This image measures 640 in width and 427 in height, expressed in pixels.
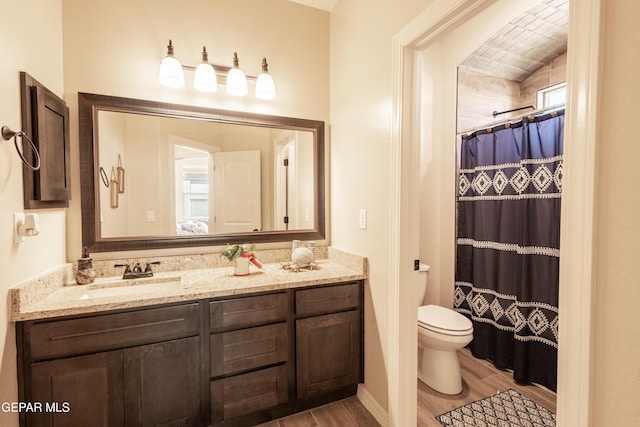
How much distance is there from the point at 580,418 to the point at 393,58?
1656 mm

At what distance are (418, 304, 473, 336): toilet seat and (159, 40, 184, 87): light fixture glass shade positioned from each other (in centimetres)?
226

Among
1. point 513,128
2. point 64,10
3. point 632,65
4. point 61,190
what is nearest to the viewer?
point 632,65

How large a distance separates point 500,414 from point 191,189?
2409 mm

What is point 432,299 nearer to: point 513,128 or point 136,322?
point 513,128

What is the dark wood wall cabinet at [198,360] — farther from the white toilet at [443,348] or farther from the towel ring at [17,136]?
the towel ring at [17,136]

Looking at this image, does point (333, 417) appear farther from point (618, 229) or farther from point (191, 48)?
point (191, 48)

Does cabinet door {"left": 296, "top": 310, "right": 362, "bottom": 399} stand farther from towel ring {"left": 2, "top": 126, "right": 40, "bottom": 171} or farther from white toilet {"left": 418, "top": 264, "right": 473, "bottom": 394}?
towel ring {"left": 2, "top": 126, "right": 40, "bottom": 171}

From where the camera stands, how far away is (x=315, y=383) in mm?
1765

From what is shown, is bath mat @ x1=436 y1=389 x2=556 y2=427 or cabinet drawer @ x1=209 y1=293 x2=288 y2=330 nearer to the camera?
cabinet drawer @ x1=209 y1=293 x2=288 y2=330

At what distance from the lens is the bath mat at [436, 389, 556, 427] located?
169 cm

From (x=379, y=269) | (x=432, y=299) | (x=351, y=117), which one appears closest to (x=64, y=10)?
(x=351, y=117)

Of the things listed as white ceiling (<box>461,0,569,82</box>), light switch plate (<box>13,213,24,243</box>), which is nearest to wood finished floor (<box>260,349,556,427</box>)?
light switch plate (<box>13,213,24,243</box>)

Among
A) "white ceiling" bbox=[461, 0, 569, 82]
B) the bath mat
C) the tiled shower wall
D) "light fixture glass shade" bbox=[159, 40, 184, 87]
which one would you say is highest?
"white ceiling" bbox=[461, 0, 569, 82]

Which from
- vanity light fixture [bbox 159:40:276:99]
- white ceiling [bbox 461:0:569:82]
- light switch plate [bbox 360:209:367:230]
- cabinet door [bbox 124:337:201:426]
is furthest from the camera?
white ceiling [bbox 461:0:569:82]
